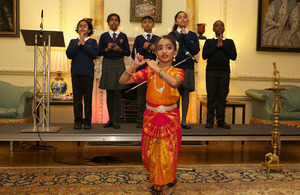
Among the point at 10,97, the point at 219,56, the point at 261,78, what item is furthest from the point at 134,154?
the point at 261,78

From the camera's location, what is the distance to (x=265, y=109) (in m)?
5.49

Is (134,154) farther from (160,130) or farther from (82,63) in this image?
(160,130)

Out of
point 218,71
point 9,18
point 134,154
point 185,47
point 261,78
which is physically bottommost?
point 134,154

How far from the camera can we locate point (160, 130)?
2.36 metres

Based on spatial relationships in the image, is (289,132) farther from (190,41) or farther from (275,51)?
(275,51)

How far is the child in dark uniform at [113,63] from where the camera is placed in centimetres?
403

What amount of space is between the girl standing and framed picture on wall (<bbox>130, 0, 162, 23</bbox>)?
12.4ft

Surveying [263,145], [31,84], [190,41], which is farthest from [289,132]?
[31,84]

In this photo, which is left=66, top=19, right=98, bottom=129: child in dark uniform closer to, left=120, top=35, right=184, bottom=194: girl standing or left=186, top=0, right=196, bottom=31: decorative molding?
left=120, top=35, right=184, bottom=194: girl standing

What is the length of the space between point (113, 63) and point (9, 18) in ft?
9.66

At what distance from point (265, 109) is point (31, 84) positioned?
173 inches

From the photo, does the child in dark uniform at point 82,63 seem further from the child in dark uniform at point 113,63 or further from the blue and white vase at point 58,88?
the blue and white vase at point 58,88

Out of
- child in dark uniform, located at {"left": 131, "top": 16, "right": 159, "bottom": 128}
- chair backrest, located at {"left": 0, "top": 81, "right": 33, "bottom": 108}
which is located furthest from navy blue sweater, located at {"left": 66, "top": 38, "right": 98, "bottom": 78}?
chair backrest, located at {"left": 0, "top": 81, "right": 33, "bottom": 108}

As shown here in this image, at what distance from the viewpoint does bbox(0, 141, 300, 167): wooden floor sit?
3.90m
